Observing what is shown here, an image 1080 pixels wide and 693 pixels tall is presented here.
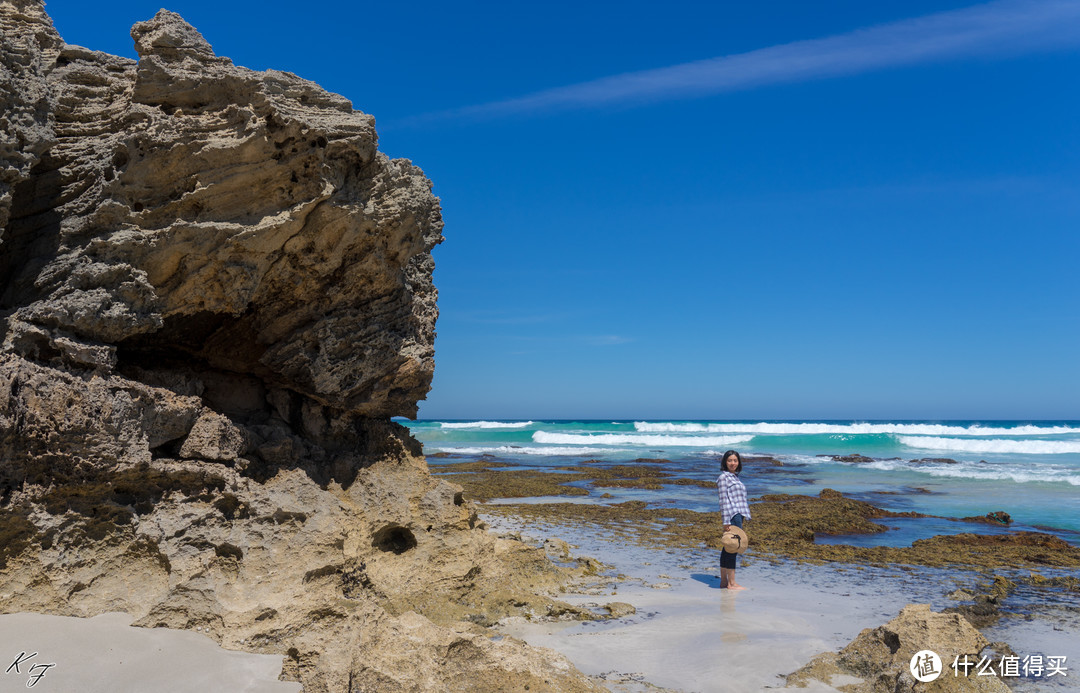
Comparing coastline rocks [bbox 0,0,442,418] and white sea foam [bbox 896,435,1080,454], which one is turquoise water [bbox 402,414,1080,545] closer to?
white sea foam [bbox 896,435,1080,454]

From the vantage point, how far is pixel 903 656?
461cm

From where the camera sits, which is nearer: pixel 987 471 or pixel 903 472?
pixel 987 471

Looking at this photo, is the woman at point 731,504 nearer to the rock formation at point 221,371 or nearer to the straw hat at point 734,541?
the straw hat at point 734,541

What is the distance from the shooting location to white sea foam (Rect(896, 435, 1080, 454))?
119 ft

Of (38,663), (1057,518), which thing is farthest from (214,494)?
(1057,518)

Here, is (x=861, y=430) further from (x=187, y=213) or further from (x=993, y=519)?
(x=187, y=213)

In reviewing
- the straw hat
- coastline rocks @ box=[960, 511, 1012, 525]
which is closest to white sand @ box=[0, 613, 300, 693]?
the straw hat

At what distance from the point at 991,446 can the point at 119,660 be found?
147 feet

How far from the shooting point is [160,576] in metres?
4.67

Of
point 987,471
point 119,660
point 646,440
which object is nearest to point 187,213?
point 119,660

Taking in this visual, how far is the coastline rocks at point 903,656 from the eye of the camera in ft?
14.1

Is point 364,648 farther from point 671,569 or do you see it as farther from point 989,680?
point 671,569

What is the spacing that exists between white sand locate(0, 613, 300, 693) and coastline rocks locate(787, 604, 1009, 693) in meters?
3.65

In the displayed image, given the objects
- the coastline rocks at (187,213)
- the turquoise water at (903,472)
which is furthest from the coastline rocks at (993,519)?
the coastline rocks at (187,213)
